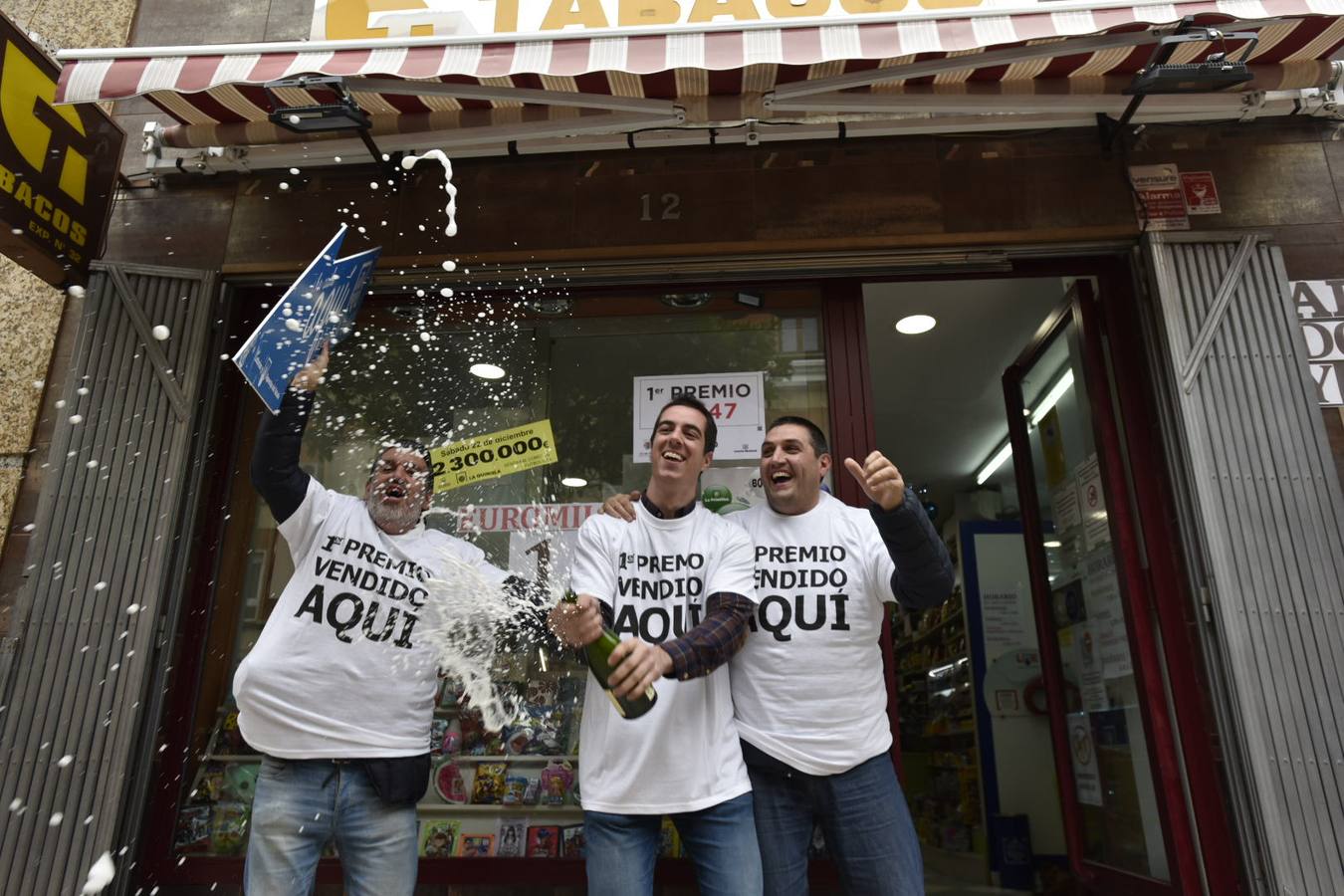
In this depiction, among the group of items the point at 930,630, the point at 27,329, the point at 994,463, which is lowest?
the point at 930,630

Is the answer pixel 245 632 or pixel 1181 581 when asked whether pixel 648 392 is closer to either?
pixel 245 632

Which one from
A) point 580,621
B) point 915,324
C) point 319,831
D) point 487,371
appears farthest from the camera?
point 915,324

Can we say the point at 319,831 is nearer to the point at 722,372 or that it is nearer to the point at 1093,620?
the point at 722,372

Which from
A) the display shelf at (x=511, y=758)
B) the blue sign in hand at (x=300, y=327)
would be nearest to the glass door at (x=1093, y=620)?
the display shelf at (x=511, y=758)

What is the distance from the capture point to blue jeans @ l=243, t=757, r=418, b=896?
9.53 ft

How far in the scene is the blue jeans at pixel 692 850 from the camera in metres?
2.68

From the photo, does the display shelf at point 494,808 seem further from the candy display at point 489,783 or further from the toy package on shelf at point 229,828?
the toy package on shelf at point 229,828

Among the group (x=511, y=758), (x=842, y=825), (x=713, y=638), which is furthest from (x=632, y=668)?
(x=511, y=758)

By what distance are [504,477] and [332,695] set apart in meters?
1.46

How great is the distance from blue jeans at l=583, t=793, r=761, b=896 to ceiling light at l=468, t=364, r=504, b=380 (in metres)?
2.35

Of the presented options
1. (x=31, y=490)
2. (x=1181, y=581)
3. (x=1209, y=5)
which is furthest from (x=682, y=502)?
(x=31, y=490)

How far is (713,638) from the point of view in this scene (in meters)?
2.77

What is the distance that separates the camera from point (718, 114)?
3.72 meters

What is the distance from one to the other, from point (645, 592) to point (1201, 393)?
263 centimetres
